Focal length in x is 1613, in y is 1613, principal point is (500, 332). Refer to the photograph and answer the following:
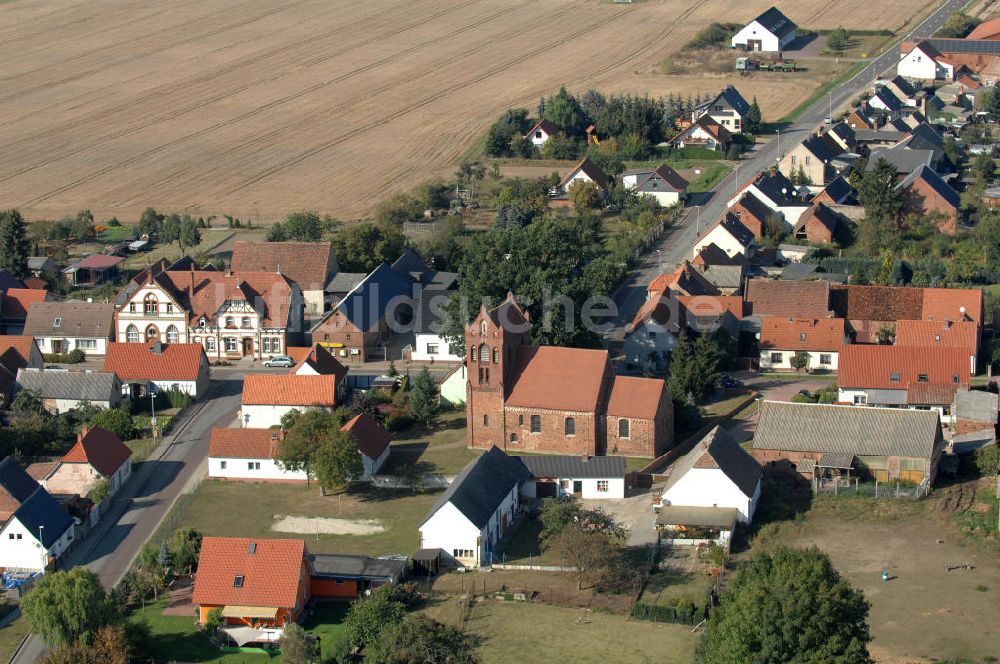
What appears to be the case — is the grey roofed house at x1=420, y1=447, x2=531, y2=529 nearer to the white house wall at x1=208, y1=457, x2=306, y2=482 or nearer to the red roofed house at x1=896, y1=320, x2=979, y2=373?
the white house wall at x1=208, y1=457, x2=306, y2=482

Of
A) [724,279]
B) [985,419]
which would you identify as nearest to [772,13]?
[724,279]

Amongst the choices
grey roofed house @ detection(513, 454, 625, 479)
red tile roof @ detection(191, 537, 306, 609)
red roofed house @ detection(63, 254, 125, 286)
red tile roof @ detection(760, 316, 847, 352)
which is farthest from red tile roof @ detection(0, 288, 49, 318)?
red tile roof @ detection(760, 316, 847, 352)

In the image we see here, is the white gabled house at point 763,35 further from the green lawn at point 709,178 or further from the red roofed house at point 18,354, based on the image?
the red roofed house at point 18,354

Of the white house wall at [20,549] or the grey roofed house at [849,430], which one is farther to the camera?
the grey roofed house at [849,430]

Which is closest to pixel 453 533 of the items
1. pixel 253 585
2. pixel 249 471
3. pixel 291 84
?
pixel 253 585

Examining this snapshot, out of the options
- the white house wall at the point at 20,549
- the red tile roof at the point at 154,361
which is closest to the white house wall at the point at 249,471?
the white house wall at the point at 20,549

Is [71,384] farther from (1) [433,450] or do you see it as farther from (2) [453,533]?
(2) [453,533]

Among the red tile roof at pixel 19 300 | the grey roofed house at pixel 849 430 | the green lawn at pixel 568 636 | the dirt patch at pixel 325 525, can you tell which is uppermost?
the red tile roof at pixel 19 300
